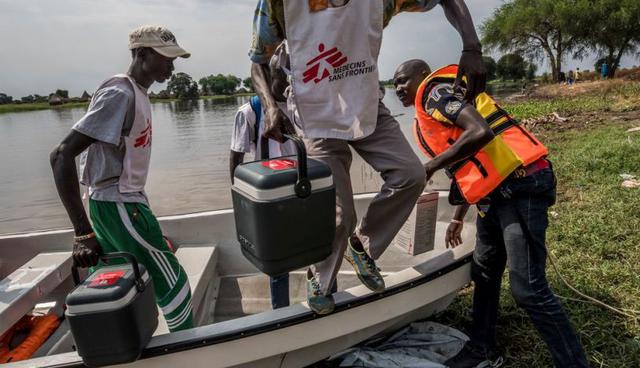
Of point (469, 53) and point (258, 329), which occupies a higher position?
point (469, 53)

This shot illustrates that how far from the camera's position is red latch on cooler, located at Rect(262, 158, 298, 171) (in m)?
1.61

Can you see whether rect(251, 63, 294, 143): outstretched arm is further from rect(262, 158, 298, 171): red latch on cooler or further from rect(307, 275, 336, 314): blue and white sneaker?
rect(307, 275, 336, 314): blue and white sneaker

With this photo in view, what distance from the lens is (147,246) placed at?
2.24 meters

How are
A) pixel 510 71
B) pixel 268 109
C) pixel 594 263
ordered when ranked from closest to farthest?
pixel 268 109 → pixel 594 263 → pixel 510 71

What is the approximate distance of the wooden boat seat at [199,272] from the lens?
9.52 ft

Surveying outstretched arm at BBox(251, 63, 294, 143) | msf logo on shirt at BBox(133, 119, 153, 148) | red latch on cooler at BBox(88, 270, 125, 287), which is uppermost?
outstretched arm at BBox(251, 63, 294, 143)

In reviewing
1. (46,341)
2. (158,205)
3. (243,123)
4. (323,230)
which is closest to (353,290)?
(323,230)

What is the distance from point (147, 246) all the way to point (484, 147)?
166cm

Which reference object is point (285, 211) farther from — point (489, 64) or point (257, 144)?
point (489, 64)

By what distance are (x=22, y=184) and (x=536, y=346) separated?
1575cm

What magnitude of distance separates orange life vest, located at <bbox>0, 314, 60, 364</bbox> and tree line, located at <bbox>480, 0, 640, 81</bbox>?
38902 mm

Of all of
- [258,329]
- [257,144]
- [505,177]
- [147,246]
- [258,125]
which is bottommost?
[258,329]

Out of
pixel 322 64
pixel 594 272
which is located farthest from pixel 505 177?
pixel 594 272

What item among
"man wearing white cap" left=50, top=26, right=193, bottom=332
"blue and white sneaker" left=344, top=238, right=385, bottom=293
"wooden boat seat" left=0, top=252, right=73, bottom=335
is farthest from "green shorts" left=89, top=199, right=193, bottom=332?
"blue and white sneaker" left=344, top=238, right=385, bottom=293
